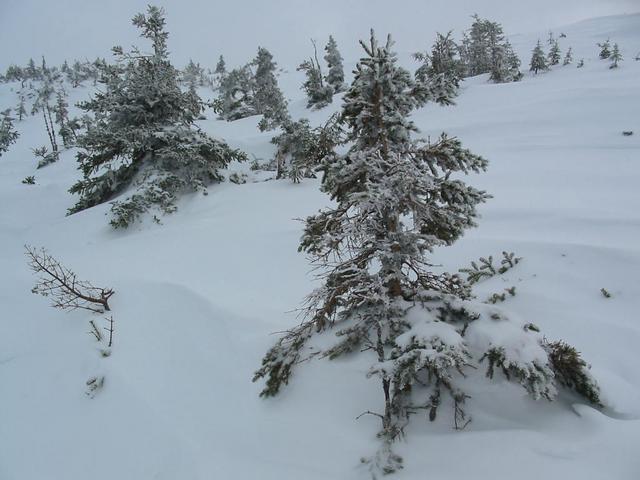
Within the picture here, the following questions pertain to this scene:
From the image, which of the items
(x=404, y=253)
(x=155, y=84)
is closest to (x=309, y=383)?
(x=404, y=253)

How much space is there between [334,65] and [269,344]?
3703 centimetres

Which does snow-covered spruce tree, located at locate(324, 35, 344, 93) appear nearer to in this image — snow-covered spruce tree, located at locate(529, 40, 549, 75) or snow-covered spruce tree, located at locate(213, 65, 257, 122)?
snow-covered spruce tree, located at locate(213, 65, 257, 122)

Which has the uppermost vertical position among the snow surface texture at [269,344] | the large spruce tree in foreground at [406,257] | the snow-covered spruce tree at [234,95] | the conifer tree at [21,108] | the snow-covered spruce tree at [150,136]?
the conifer tree at [21,108]

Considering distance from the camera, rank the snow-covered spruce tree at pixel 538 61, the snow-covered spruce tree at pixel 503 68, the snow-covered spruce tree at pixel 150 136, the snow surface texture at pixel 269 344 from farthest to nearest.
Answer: the snow-covered spruce tree at pixel 538 61 < the snow-covered spruce tree at pixel 503 68 < the snow-covered spruce tree at pixel 150 136 < the snow surface texture at pixel 269 344

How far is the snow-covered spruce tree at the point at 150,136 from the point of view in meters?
13.3

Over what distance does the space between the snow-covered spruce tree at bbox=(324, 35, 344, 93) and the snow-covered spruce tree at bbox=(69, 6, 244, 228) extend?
23.4m

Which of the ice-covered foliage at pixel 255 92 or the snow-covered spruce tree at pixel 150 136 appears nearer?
the snow-covered spruce tree at pixel 150 136

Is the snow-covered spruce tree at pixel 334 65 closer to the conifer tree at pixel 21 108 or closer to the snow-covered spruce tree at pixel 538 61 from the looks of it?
the snow-covered spruce tree at pixel 538 61

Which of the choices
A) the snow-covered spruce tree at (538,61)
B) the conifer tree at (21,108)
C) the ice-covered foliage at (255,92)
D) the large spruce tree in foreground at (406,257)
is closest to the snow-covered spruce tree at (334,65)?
the ice-covered foliage at (255,92)

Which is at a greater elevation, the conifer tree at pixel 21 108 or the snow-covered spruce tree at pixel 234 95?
the conifer tree at pixel 21 108

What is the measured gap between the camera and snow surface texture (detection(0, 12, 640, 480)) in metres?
3.37

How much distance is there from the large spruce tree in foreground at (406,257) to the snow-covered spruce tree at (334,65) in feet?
112

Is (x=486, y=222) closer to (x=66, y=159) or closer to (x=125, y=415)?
(x=125, y=415)

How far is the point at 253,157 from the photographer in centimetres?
1844
